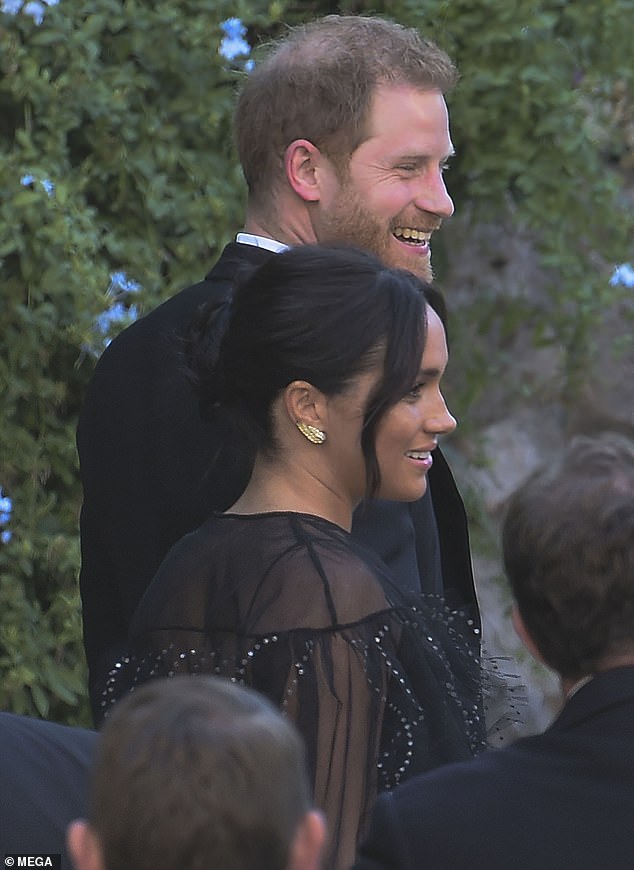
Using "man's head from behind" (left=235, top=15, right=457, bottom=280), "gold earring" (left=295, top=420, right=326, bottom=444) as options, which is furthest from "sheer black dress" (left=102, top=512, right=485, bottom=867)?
"man's head from behind" (left=235, top=15, right=457, bottom=280)

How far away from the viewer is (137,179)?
372 centimetres

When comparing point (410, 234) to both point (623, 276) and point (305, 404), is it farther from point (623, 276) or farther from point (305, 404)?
point (623, 276)

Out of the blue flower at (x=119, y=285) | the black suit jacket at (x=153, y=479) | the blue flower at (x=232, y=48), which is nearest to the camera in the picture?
the black suit jacket at (x=153, y=479)

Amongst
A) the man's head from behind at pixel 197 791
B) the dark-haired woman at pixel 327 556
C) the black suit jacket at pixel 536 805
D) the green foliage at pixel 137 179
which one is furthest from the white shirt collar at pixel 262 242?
the man's head from behind at pixel 197 791

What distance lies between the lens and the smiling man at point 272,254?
97.3 inches

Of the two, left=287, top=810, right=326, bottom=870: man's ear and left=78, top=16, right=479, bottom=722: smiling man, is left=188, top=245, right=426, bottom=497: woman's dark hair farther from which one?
left=287, top=810, right=326, bottom=870: man's ear

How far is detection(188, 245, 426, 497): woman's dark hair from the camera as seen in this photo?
207cm

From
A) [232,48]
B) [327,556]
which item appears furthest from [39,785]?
[232,48]

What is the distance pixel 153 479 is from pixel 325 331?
20.8 inches

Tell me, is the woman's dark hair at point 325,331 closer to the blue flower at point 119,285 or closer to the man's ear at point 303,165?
the man's ear at point 303,165

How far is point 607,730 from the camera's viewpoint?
1579 mm

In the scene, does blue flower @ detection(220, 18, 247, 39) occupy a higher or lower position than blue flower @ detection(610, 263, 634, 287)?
higher

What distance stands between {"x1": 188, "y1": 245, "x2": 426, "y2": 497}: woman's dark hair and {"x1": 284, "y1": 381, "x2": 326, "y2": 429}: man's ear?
0.04 feet

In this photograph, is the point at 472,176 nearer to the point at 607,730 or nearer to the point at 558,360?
the point at 558,360
